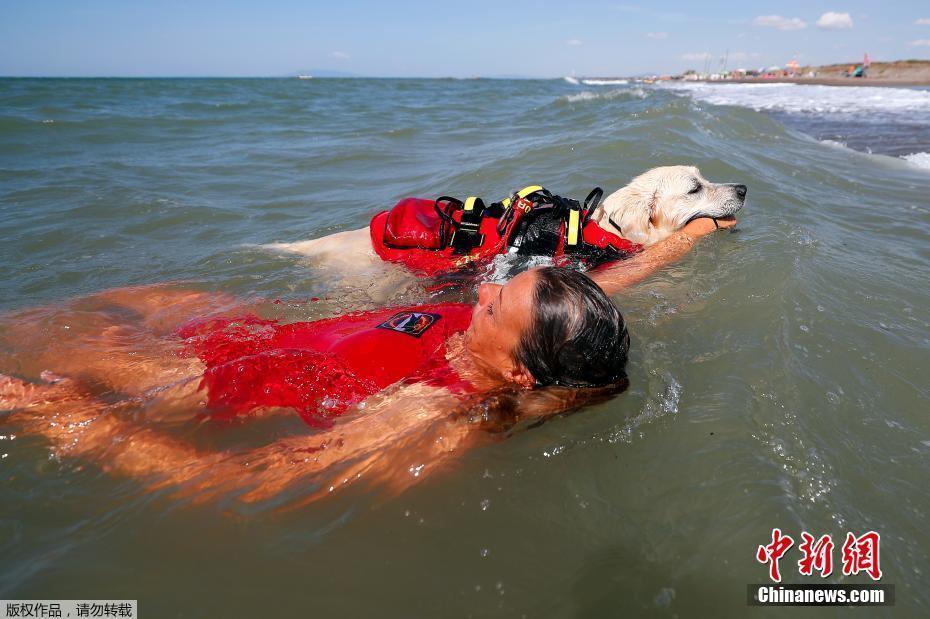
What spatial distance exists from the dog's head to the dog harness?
18 centimetres

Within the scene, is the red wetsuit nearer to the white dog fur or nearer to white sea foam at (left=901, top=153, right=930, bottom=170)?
Answer: the white dog fur

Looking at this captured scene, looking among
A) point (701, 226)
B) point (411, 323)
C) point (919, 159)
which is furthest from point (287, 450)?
point (919, 159)

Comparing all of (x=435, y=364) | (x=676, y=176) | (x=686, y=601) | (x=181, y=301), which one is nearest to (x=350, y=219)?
(x=181, y=301)

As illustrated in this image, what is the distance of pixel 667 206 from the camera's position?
4512 mm

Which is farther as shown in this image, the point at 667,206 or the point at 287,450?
the point at 667,206

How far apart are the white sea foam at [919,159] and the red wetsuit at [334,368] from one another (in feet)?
36.4

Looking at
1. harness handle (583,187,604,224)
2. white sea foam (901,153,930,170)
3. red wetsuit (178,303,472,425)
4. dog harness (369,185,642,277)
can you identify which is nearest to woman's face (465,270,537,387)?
red wetsuit (178,303,472,425)

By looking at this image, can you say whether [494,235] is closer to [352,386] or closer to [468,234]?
[468,234]

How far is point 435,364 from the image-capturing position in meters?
2.69

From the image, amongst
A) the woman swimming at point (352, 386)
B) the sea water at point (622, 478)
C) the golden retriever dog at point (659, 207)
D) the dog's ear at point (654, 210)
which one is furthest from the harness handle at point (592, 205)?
the woman swimming at point (352, 386)

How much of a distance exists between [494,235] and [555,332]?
7.12 ft

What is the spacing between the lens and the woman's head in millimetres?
2305

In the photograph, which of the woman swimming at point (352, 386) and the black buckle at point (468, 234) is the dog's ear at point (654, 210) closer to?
the black buckle at point (468, 234)

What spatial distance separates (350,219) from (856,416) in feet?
19.9
